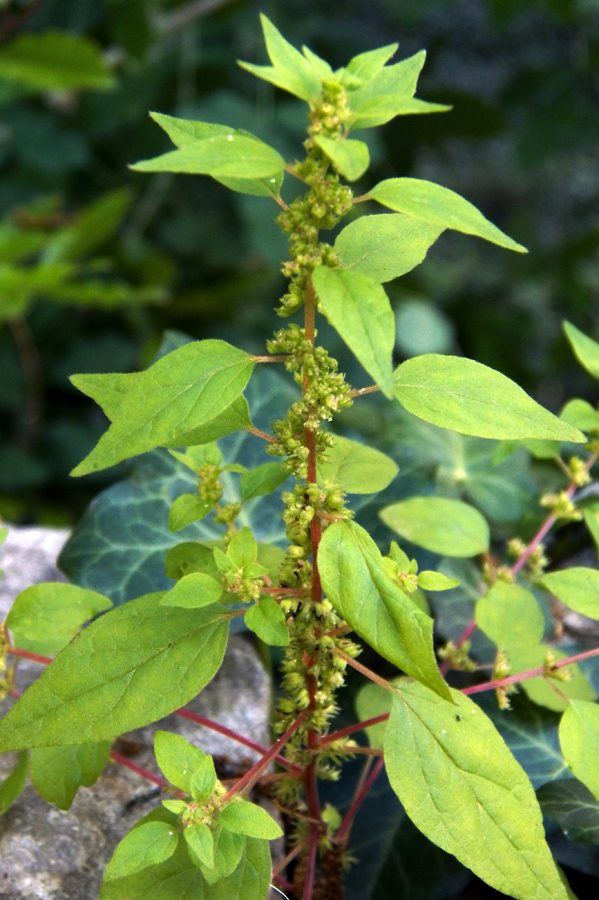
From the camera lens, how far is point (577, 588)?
0.65m

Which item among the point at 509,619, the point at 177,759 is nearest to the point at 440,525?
the point at 509,619

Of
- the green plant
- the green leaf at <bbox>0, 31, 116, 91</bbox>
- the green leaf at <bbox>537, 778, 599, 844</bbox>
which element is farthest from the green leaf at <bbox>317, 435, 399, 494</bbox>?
the green leaf at <bbox>0, 31, 116, 91</bbox>

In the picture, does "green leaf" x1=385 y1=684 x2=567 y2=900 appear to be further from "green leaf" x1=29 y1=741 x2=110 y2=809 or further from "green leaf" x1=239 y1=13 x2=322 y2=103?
"green leaf" x1=239 y1=13 x2=322 y2=103

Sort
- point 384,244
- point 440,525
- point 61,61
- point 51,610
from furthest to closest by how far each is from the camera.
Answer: point 61,61 → point 440,525 → point 51,610 → point 384,244

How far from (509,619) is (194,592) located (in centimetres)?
31

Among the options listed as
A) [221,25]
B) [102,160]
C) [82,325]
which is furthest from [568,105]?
[82,325]

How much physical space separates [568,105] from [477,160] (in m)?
0.80

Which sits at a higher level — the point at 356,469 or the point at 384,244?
the point at 384,244

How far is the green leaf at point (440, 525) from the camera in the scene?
0.77 m

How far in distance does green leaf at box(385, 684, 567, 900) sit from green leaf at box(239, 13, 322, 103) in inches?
17.0

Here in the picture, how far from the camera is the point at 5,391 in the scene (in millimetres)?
2066

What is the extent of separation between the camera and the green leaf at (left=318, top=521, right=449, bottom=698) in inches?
19.0

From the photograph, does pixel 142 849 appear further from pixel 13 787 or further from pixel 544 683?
pixel 544 683

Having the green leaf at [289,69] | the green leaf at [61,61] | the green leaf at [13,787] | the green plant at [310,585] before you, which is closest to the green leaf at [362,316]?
the green plant at [310,585]
